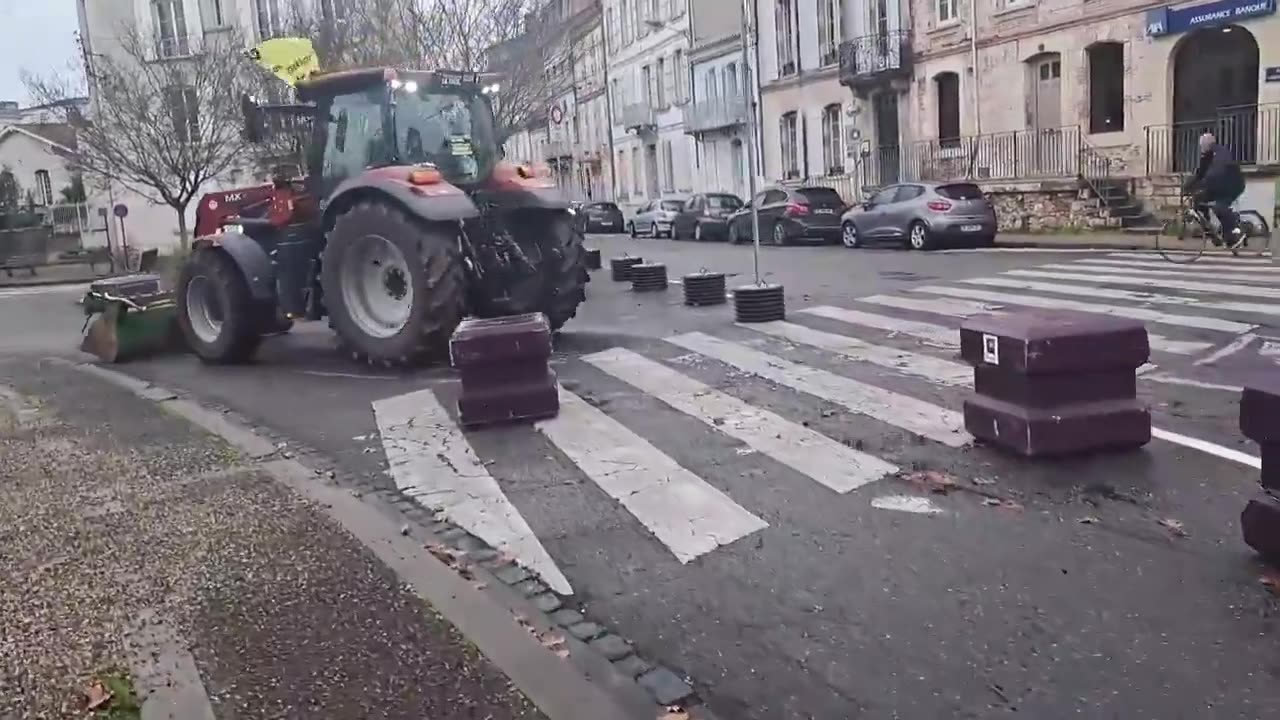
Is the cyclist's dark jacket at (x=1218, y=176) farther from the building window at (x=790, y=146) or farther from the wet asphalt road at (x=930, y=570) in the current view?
the building window at (x=790, y=146)

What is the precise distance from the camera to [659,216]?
37.6 metres

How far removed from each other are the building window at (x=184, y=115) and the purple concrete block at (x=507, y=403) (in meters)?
24.9

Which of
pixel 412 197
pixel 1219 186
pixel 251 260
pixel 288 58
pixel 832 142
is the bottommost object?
pixel 1219 186

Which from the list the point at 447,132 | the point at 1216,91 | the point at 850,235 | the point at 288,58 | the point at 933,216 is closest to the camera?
the point at 447,132

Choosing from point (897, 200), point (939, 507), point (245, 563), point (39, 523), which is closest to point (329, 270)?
point (39, 523)

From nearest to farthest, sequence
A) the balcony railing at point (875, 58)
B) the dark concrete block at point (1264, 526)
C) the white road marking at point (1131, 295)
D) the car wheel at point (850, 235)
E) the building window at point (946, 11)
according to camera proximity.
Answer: the dark concrete block at point (1264, 526) < the white road marking at point (1131, 295) < the car wheel at point (850, 235) < the building window at point (946, 11) < the balcony railing at point (875, 58)

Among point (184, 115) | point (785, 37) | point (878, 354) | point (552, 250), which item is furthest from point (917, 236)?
point (184, 115)

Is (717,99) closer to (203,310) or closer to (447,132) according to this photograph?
(203,310)

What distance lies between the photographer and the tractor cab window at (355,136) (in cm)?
1087

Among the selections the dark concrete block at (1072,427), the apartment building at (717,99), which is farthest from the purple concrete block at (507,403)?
the apartment building at (717,99)

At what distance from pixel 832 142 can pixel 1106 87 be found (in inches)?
443

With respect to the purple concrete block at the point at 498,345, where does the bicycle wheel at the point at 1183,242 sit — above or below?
below

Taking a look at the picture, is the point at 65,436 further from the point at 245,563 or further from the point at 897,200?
the point at 897,200

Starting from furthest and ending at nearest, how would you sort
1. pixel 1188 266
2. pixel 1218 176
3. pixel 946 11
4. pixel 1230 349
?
pixel 946 11 → pixel 1218 176 → pixel 1188 266 → pixel 1230 349
